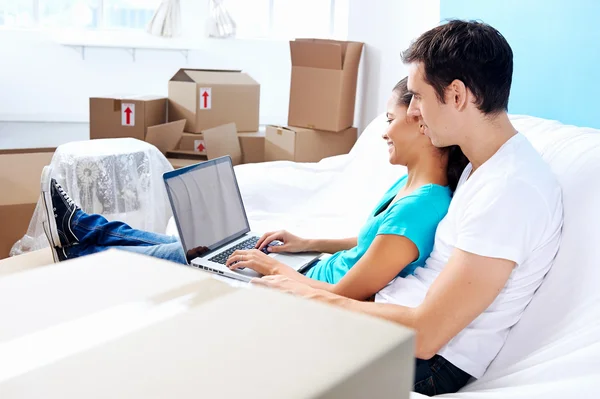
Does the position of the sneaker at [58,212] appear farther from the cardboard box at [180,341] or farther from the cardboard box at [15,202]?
the cardboard box at [180,341]

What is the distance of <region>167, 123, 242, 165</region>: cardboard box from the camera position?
351 cm

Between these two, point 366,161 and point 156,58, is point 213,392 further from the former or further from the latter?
point 156,58

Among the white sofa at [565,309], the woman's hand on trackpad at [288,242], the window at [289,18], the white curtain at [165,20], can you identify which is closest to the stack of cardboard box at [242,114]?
the woman's hand on trackpad at [288,242]

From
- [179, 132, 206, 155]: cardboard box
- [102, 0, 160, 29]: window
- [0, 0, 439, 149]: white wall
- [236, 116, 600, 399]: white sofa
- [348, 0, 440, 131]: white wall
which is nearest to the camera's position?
[236, 116, 600, 399]: white sofa

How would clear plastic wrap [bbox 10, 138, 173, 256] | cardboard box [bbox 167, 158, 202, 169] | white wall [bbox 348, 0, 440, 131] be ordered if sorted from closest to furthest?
clear plastic wrap [bbox 10, 138, 173, 256], white wall [bbox 348, 0, 440, 131], cardboard box [bbox 167, 158, 202, 169]

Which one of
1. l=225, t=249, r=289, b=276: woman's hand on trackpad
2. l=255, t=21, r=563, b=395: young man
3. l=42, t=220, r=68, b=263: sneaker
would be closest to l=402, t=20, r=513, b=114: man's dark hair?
l=255, t=21, r=563, b=395: young man

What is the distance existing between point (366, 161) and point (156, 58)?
458 cm

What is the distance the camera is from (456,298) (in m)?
1.15

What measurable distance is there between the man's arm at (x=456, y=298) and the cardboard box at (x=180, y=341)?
2.32ft

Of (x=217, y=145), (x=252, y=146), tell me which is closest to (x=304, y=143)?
(x=252, y=146)

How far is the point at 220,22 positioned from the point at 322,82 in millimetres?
3125

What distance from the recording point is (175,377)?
1.29ft

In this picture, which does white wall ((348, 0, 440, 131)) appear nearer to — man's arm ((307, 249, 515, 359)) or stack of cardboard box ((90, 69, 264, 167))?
stack of cardboard box ((90, 69, 264, 167))

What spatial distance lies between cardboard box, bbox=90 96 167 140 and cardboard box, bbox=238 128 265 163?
0.55 metres
